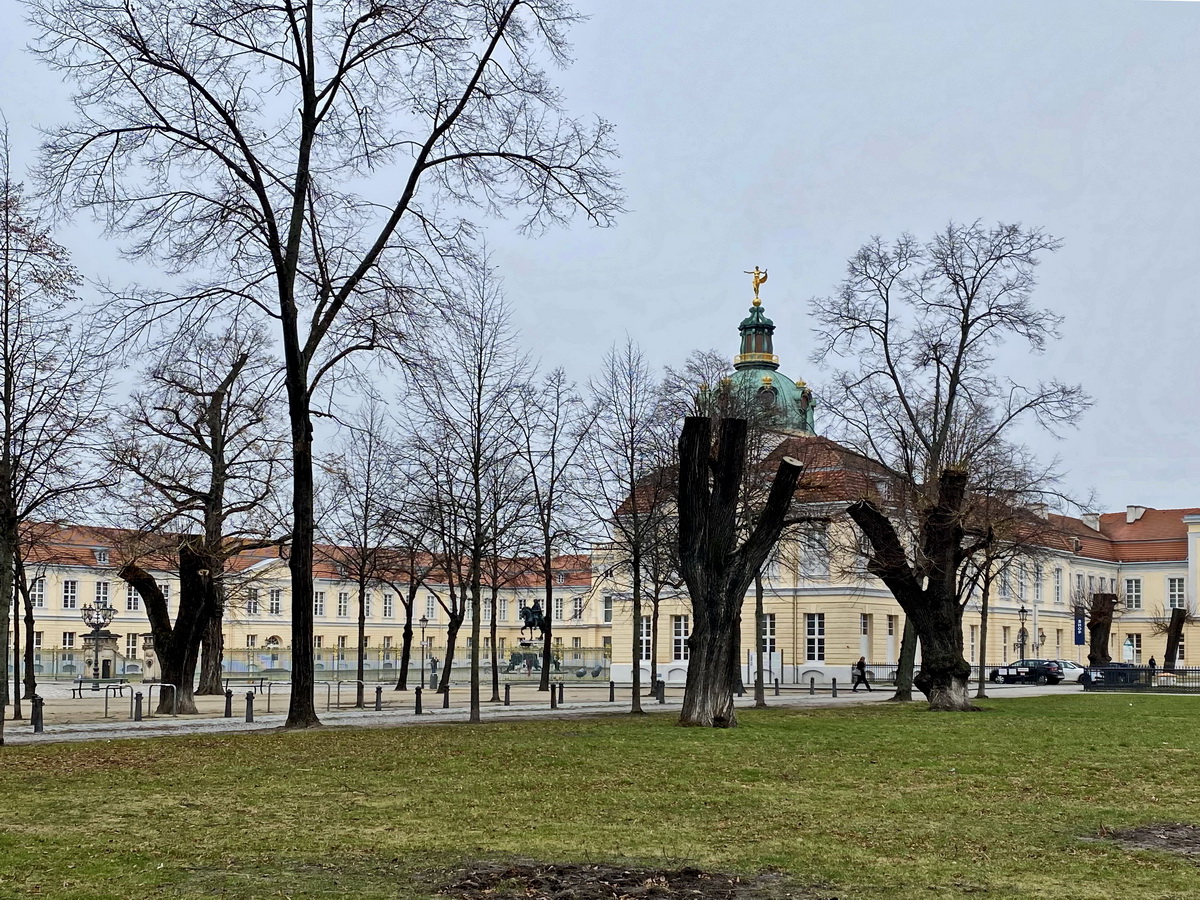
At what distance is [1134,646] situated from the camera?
89.7 meters

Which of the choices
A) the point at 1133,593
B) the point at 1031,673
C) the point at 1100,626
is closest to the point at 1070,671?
the point at 1100,626

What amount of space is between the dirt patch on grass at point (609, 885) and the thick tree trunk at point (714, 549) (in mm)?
14709

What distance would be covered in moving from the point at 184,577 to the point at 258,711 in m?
4.33

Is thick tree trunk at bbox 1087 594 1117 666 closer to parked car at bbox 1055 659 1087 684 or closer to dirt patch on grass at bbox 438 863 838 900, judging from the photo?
parked car at bbox 1055 659 1087 684

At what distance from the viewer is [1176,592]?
9188 centimetres

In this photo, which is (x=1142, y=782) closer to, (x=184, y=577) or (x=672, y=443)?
(x=672, y=443)

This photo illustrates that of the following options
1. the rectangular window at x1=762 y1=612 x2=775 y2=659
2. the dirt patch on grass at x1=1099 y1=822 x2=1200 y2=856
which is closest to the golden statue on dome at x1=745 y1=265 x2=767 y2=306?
the rectangular window at x1=762 y1=612 x2=775 y2=659

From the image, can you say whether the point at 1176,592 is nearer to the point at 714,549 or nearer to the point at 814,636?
the point at 814,636

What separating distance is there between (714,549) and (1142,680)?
35.0 meters

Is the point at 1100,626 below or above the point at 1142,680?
above

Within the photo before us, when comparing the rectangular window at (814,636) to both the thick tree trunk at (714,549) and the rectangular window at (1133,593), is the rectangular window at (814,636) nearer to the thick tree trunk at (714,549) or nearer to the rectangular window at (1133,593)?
the rectangular window at (1133,593)

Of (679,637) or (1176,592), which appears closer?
(679,637)

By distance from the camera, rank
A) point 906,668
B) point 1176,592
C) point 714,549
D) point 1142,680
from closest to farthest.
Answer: point 714,549
point 906,668
point 1142,680
point 1176,592

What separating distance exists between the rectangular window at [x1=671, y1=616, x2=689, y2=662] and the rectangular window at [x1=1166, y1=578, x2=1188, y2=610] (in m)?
42.4
